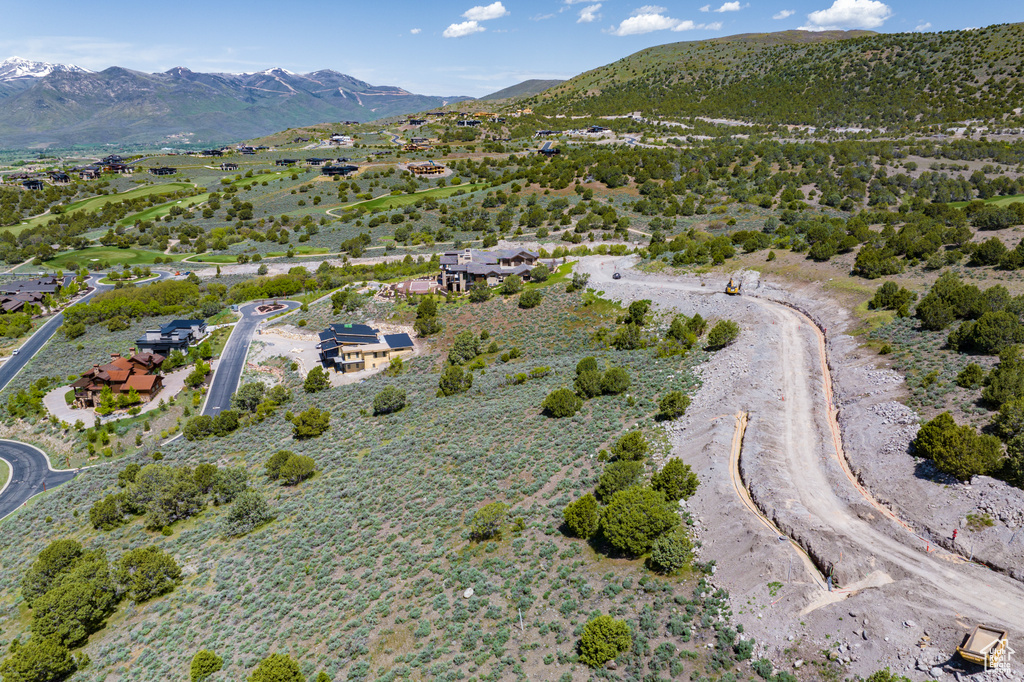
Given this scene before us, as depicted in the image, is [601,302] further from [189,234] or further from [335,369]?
[189,234]

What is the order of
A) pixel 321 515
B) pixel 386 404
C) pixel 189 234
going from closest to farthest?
1. pixel 321 515
2. pixel 386 404
3. pixel 189 234

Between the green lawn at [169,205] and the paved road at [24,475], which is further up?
the green lawn at [169,205]

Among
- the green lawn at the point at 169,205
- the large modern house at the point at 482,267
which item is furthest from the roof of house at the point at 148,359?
the green lawn at the point at 169,205

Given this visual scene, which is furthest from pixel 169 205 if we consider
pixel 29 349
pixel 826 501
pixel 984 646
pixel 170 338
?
pixel 984 646

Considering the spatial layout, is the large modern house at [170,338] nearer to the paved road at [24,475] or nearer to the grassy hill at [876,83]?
the paved road at [24,475]

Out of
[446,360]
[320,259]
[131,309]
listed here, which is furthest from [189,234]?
[446,360]

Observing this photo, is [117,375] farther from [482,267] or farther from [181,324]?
[482,267]
